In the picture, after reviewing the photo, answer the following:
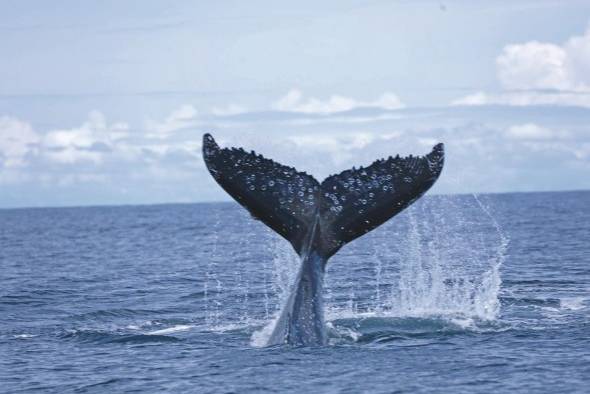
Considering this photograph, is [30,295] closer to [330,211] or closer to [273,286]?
[273,286]

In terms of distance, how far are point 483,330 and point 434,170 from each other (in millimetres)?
3643

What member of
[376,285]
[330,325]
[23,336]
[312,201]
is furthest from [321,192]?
[376,285]

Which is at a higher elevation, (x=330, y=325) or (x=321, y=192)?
(x=321, y=192)

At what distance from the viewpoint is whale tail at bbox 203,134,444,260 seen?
13.7m

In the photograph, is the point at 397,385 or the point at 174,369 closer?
the point at 397,385

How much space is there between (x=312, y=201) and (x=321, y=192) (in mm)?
177

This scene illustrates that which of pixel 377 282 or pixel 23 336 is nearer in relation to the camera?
pixel 23 336

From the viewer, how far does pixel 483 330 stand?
16094mm

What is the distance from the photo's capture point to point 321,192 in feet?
47.1

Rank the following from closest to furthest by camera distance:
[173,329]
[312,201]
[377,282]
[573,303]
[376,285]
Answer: [312,201]
[173,329]
[573,303]
[376,285]
[377,282]

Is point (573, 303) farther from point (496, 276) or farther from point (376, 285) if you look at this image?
point (376, 285)

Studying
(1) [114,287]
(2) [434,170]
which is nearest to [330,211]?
(2) [434,170]

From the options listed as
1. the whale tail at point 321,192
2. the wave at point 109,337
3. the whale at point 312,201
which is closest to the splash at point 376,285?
the wave at point 109,337

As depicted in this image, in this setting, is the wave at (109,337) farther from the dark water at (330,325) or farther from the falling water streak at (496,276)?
the falling water streak at (496,276)
